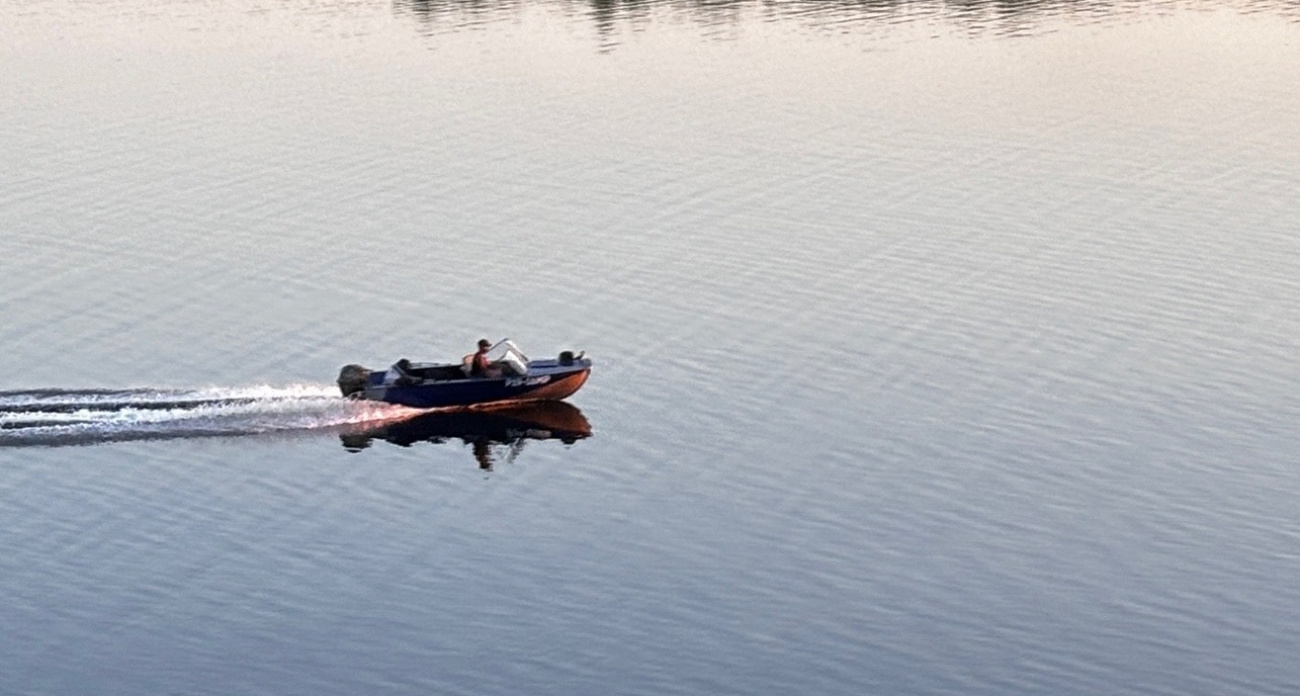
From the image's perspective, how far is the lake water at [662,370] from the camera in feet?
169

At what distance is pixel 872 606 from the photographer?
5284 centimetres

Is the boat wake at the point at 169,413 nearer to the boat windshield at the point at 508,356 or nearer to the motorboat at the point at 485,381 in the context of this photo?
the motorboat at the point at 485,381

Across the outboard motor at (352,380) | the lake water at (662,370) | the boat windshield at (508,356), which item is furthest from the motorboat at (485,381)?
the lake water at (662,370)

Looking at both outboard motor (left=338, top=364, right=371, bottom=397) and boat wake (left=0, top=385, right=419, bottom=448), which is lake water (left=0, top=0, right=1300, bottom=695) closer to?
boat wake (left=0, top=385, right=419, bottom=448)

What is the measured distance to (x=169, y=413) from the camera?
2559 inches

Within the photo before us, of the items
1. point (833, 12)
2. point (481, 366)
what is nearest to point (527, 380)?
point (481, 366)

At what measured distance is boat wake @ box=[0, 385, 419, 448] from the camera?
6366 cm

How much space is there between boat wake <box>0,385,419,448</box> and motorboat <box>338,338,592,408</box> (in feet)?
2.09

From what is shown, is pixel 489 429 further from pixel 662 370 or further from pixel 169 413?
pixel 169 413

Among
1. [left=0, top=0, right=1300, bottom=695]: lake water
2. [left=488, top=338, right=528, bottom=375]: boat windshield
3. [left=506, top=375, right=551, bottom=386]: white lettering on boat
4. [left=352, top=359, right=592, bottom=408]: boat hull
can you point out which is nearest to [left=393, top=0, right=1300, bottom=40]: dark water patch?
[left=0, top=0, right=1300, bottom=695]: lake water

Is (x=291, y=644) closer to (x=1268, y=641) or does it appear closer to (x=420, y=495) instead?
(x=420, y=495)

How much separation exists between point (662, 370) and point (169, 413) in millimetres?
14760

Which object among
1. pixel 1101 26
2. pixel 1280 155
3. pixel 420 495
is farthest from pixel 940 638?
pixel 1101 26

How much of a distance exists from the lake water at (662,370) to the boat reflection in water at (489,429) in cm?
21
